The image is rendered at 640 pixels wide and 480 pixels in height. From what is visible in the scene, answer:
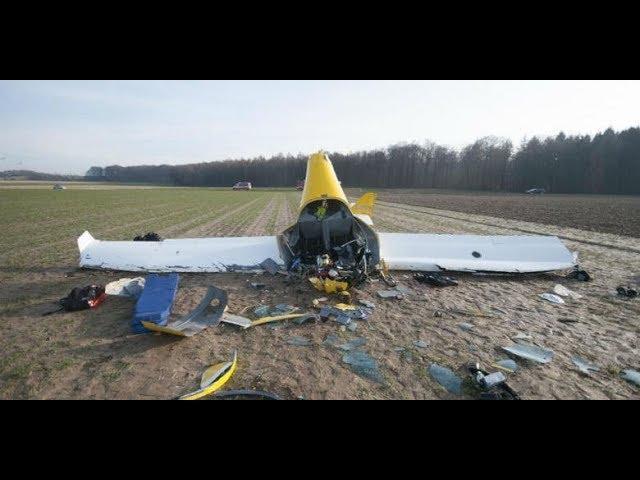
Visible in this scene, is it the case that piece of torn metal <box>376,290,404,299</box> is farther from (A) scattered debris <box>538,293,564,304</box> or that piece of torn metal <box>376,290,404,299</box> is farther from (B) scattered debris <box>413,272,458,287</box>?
(A) scattered debris <box>538,293,564,304</box>

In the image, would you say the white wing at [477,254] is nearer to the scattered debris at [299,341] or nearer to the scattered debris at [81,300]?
the scattered debris at [299,341]

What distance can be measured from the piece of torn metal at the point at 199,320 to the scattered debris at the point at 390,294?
10.3ft

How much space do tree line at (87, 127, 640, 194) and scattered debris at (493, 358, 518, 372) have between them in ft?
280

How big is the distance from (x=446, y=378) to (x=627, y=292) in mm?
5686

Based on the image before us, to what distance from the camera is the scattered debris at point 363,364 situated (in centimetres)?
372

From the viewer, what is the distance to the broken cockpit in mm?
7273

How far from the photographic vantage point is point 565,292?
659 centimetres

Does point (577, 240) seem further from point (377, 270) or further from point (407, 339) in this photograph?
point (407, 339)

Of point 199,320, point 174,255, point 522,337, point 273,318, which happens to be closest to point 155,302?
point 199,320

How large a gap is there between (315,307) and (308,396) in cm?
248

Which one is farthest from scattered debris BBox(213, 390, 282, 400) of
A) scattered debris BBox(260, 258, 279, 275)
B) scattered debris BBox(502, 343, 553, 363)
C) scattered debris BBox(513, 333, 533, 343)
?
scattered debris BBox(260, 258, 279, 275)

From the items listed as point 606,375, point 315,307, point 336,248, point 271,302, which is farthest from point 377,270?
point 606,375

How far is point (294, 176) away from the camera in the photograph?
110312 mm

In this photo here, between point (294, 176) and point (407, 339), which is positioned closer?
point (407, 339)
